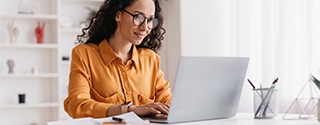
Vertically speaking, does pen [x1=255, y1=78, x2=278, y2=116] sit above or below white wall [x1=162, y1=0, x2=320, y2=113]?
below

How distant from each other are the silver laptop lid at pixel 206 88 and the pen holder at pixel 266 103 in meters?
0.09

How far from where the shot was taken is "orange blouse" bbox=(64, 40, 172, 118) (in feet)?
6.11

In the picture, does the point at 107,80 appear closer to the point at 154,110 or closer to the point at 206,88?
the point at 154,110

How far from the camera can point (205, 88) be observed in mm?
1561

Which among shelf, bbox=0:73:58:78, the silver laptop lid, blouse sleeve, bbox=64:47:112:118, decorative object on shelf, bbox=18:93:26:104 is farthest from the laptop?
decorative object on shelf, bbox=18:93:26:104

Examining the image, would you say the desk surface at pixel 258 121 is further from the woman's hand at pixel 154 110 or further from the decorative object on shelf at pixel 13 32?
the decorative object on shelf at pixel 13 32

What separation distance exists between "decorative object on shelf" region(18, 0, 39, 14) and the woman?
241 cm

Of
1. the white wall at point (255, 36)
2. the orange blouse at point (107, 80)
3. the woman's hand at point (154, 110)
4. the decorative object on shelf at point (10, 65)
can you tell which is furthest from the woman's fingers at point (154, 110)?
the decorative object on shelf at point (10, 65)

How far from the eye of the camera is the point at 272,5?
3.58 m

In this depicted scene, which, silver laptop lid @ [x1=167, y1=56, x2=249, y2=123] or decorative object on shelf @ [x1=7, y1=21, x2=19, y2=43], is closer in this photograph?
silver laptop lid @ [x1=167, y1=56, x2=249, y2=123]

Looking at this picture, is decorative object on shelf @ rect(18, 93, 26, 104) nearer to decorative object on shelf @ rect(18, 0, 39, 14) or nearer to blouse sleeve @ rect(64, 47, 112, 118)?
decorative object on shelf @ rect(18, 0, 39, 14)

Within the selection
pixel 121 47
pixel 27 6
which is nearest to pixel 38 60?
pixel 27 6

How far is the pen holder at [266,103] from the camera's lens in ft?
5.45

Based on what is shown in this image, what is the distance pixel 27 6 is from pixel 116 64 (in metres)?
2.66
